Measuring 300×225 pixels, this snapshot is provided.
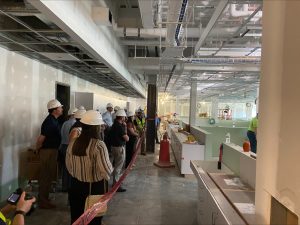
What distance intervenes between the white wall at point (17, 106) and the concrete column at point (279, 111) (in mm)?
3775

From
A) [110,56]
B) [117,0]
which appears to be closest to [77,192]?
[110,56]

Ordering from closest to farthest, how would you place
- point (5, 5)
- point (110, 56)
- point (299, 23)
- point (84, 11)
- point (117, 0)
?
point (299, 23) < point (5, 5) < point (84, 11) < point (117, 0) < point (110, 56)

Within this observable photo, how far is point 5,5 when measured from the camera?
8.79ft

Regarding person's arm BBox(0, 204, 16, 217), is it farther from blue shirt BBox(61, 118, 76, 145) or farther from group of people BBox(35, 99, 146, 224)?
blue shirt BBox(61, 118, 76, 145)

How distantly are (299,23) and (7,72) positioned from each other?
4164mm

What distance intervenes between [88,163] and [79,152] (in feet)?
0.44

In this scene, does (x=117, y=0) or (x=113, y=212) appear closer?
(x=113, y=212)

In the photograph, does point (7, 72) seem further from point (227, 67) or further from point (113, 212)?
point (227, 67)

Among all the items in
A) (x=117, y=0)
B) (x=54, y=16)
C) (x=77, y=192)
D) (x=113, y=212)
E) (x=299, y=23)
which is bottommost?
(x=113, y=212)

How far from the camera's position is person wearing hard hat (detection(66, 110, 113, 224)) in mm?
2809

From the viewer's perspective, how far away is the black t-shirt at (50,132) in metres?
4.46

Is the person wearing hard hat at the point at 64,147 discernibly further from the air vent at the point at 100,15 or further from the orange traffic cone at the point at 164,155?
the orange traffic cone at the point at 164,155

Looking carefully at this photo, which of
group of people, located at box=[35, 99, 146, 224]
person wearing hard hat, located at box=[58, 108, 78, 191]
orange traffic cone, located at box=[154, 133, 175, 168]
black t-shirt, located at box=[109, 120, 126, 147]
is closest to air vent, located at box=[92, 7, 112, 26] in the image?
group of people, located at box=[35, 99, 146, 224]

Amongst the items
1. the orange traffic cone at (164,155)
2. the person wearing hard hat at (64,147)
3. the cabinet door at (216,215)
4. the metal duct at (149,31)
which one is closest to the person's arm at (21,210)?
the cabinet door at (216,215)
